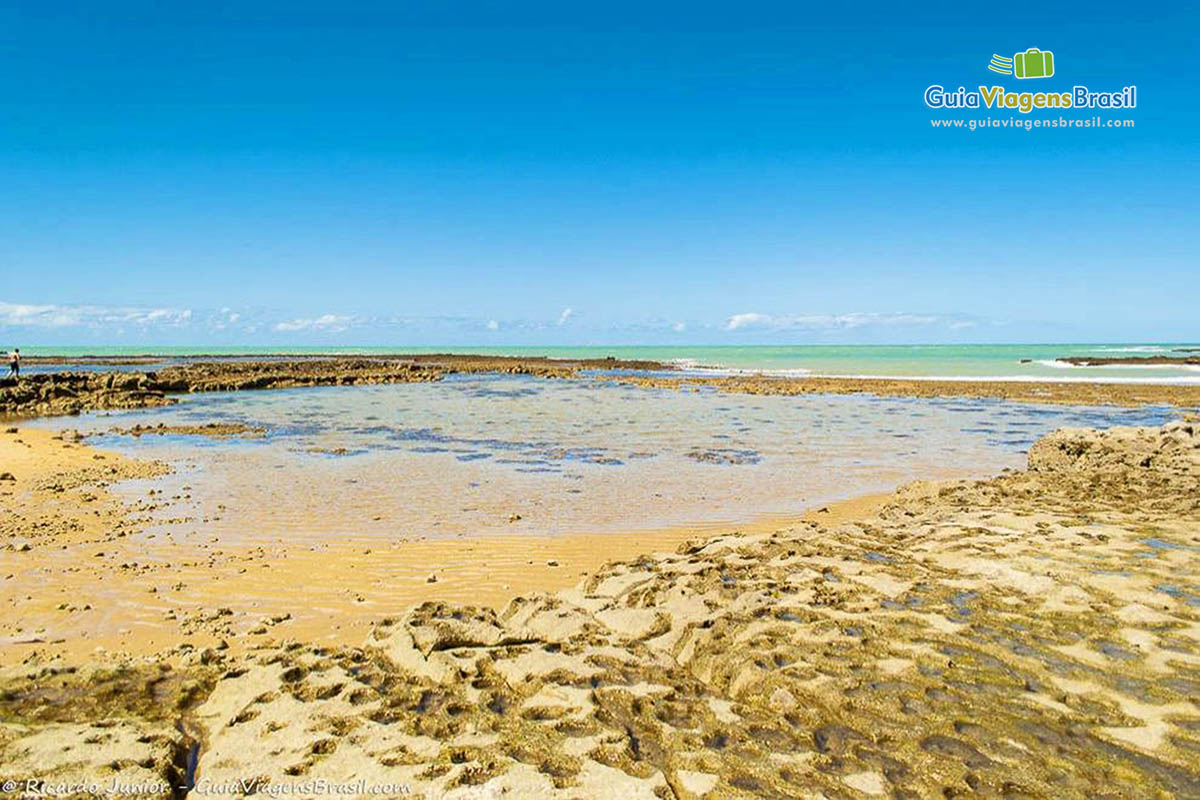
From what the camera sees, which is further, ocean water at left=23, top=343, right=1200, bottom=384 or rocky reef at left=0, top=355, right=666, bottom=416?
ocean water at left=23, top=343, right=1200, bottom=384

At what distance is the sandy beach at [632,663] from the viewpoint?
347 centimetres

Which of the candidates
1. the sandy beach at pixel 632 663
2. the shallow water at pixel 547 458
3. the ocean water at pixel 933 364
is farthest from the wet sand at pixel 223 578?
the ocean water at pixel 933 364

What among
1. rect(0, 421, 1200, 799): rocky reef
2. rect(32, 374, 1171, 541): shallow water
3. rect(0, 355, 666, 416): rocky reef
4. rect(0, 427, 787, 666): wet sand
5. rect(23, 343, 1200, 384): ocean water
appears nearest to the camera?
rect(0, 421, 1200, 799): rocky reef

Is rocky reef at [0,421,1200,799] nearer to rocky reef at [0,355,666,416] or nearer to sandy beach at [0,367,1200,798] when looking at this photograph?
sandy beach at [0,367,1200,798]

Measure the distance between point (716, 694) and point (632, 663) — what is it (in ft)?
2.03

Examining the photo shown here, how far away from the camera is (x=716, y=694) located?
4.28m

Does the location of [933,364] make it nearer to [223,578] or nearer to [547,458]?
[547,458]

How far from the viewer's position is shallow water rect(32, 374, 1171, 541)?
32.8 feet

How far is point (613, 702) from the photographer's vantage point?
4129mm

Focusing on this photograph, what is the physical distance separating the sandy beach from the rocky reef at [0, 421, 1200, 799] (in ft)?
0.06

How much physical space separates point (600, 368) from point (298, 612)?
56481 millimetres

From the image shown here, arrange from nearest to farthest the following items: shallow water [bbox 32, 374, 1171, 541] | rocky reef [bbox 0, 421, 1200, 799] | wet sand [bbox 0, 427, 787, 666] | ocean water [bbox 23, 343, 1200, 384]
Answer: rocky reef [bbox 0, 421, 1200, 799]
wet sand [bbox 0, 427, 787, 666]
shallow water [bbox 32, 374, 1171, 541]
ocean water [bbox 23, 343, 1200, 384]

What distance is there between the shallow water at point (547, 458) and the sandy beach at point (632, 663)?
1.78 metres

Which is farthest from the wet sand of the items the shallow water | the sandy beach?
the shallow water
